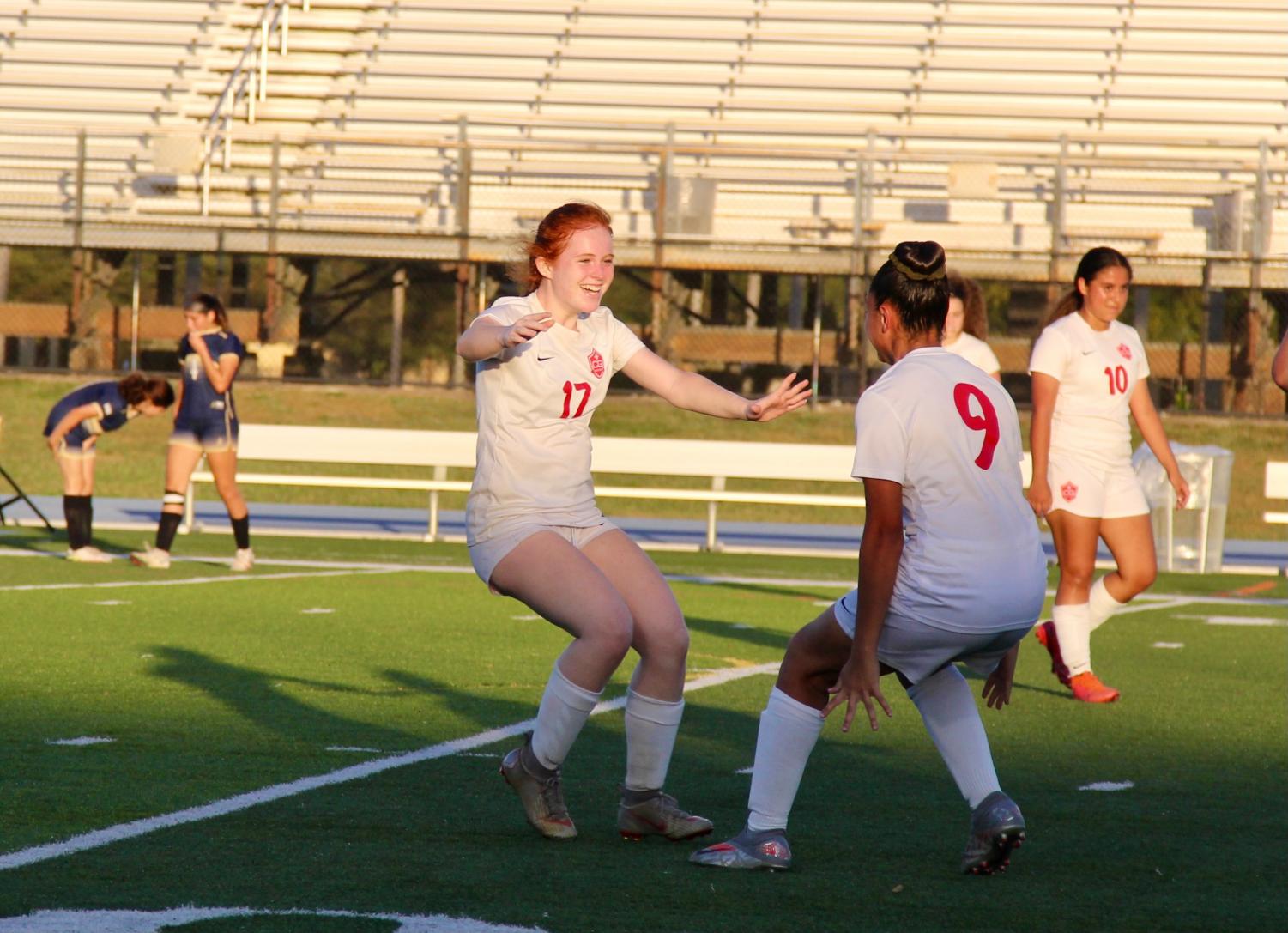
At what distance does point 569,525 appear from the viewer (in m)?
4.96

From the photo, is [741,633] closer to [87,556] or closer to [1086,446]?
[1086,446]

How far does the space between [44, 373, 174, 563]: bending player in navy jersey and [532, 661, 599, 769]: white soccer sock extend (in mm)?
8879

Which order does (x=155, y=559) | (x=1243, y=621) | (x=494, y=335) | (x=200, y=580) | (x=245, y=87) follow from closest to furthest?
1. (x=494, y=335)
2. (x=1243, y=621)
3. (x=200, y=580)
4. (x=155, y=559)
5. (x=245, y=87)

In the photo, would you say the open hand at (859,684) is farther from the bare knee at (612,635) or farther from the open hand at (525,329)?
the open hand at (525,329)

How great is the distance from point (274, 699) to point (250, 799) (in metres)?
2.06

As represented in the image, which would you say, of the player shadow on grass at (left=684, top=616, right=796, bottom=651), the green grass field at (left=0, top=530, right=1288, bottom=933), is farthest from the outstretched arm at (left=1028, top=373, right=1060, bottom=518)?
the player shadow on grass at (left=684, top=616, right=796, bottom=651)

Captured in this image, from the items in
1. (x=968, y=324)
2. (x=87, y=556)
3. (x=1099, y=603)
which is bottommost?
(x=87, y=556)

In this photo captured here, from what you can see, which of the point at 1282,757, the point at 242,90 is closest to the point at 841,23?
the point at 242,90

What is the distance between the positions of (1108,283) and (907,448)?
12.4 feet

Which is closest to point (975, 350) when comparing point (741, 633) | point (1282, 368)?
point (741, 633)

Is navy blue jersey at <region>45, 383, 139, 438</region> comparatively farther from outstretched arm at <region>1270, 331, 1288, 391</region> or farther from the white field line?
outstretched arm at <region>1270, 331, 1288, 391</region>

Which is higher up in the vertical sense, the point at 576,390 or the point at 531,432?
the point at 576,390

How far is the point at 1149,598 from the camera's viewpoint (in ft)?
43.3

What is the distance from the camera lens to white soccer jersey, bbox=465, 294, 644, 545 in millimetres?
4926
